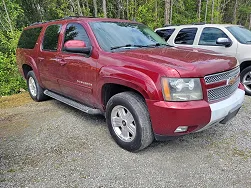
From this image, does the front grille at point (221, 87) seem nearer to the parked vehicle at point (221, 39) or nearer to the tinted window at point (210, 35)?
the parked vehicle at point (221, 39)

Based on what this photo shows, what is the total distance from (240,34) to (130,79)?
15.4ft

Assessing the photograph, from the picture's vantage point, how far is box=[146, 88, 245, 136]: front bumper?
8.56ft

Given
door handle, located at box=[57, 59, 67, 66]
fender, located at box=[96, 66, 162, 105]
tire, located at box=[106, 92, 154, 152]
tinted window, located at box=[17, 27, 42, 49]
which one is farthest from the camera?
tinted window, located at box=[17, 27, 42, 49]

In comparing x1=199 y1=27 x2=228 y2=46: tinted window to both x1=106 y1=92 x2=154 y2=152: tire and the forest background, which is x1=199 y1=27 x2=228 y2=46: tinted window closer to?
x1=106 y1=92 x2=154 y2=152: tire

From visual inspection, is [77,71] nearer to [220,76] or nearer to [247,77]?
[220,76]

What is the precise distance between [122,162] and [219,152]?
1369 millimetres

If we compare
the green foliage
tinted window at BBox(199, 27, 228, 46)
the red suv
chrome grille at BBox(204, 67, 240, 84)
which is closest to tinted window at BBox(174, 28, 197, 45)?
tinted window at BBox(199, 27, 228, 46)

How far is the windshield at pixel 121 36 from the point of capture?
141 inches

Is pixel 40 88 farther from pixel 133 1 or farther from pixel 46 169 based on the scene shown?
pixel 133 1

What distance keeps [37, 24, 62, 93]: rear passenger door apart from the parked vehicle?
389cm

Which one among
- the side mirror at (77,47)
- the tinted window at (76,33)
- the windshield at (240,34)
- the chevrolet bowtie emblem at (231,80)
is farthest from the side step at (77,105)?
the windshield at (240,34)

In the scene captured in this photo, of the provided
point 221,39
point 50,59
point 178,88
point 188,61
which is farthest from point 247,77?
point 50,59

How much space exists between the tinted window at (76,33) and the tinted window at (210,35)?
3956 millimetres

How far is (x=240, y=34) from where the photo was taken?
618 cm
